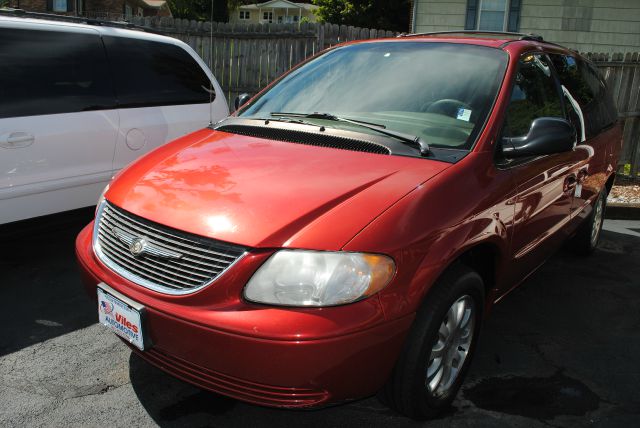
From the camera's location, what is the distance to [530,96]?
10.9ft

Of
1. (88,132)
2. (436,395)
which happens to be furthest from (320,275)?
(88,132)

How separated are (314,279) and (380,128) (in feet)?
3.76

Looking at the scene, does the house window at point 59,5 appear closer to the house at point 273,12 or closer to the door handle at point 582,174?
the house at point 273,12

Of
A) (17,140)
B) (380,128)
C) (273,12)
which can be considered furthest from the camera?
(273,12)

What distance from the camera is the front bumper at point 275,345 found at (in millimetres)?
2025

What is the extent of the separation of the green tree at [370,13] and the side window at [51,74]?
23.5 meters

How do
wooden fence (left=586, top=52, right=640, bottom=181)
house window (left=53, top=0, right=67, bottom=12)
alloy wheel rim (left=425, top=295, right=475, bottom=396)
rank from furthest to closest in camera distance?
house window (left=53, top=0, right=67, bottom=12) → wooden fence (left=586, top=52, right=640, bottom=181) → alloy wheel rim (left=425, top=295, right=475, bottom=396)

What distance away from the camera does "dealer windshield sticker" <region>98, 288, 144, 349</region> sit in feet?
7.54

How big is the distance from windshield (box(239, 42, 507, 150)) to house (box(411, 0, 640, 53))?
443 inches

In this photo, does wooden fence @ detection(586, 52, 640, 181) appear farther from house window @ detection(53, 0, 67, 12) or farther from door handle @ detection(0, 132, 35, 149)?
house window @ detection(53, 0, 67, 12)

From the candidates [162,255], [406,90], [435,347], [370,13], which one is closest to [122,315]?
[162,255]

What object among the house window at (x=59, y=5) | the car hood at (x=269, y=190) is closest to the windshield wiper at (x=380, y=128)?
the car hood at (x=269, y=190)

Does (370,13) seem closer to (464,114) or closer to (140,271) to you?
(464,114)

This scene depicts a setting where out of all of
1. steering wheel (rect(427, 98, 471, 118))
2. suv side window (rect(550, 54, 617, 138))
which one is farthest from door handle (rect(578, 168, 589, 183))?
steering wheel (rect(427, 98, 471, 118))
